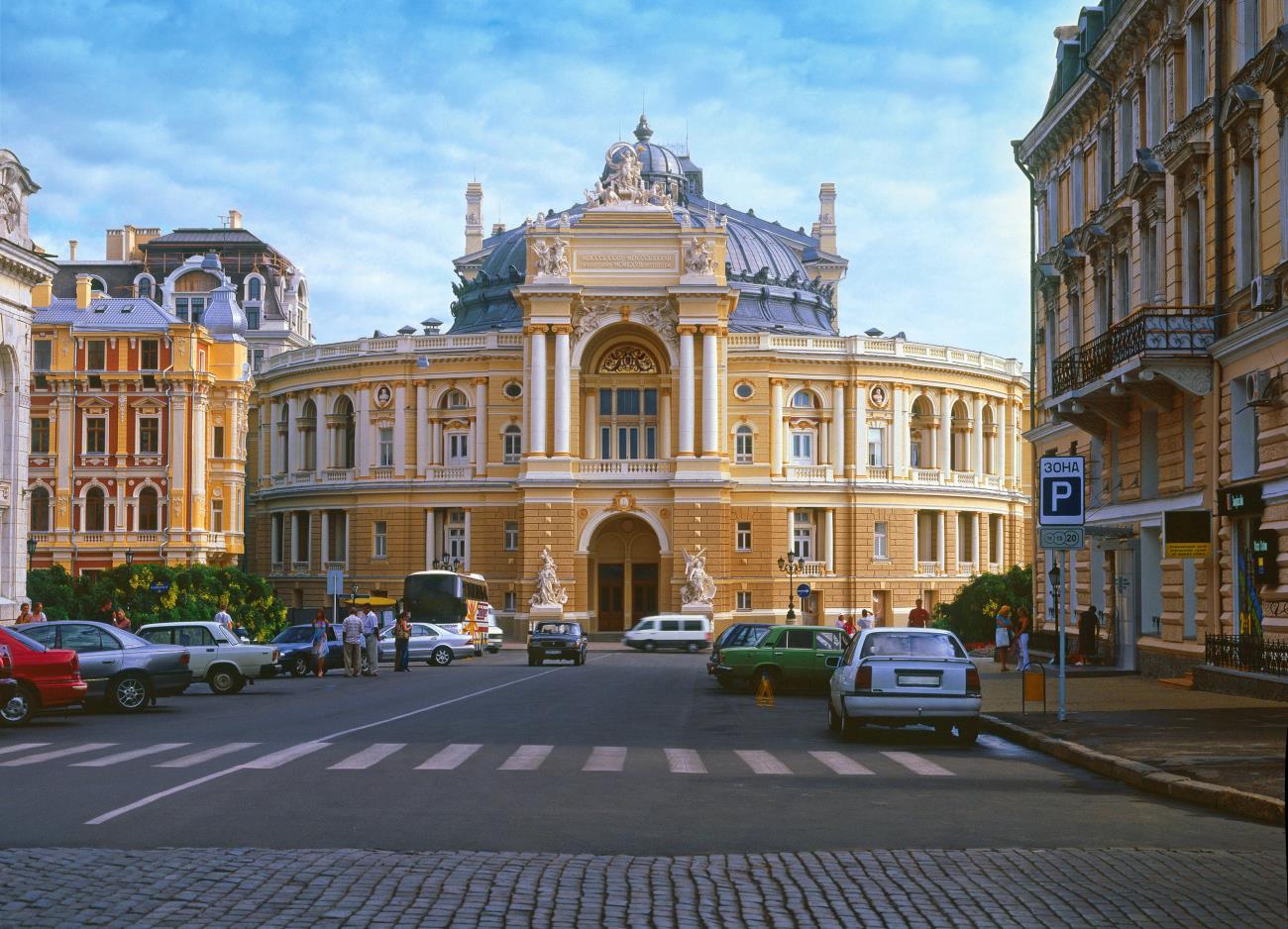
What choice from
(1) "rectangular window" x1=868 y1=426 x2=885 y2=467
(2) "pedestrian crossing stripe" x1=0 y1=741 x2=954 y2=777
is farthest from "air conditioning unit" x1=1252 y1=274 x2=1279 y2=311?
(1) "rectangular window" x1=868 y1=426 x2=885 y2=467

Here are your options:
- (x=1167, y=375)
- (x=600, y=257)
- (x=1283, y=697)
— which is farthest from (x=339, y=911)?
(x=600, y=257)

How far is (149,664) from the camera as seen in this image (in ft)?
88.8

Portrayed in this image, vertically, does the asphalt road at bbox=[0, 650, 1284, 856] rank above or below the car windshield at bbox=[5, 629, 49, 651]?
below

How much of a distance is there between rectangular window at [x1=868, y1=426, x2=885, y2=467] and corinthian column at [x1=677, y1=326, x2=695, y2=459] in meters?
11.7

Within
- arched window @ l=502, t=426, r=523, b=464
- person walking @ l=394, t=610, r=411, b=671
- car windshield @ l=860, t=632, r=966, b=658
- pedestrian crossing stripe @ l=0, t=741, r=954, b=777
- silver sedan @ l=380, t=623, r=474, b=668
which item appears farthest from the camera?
arched window @ l=502, t=426, r=523, b=464

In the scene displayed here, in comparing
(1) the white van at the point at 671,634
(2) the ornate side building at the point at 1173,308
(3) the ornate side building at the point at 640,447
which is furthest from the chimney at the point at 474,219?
(2) the ornate side building at the point at 1173,308

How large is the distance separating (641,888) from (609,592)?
242 ft

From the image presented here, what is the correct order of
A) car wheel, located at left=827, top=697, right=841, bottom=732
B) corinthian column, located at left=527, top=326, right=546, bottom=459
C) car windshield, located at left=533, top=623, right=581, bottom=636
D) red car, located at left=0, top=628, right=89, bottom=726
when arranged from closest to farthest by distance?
car wheel, located at left=827, top=697, right=841, bottom=732, red car, located at left=0, top=628, right=89, bottom=726, car windshield, located at left=533, top=623, right=581, bottom=636, corinthian column, located at left=527, top=326, right=546, bottom=459

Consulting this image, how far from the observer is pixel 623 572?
8312 cm

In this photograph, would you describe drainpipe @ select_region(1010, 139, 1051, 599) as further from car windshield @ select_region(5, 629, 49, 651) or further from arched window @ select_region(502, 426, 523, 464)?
arched window @ select_region(502, 426, 523, 464)

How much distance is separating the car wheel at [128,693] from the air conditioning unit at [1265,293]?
1885cm

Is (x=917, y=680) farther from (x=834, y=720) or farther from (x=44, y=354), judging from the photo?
(x=44, y=354)

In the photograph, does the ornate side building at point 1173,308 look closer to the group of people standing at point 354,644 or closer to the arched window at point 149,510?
the group of people standing at point 354,644

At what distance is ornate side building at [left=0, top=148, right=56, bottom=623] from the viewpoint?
4738 centimetres
